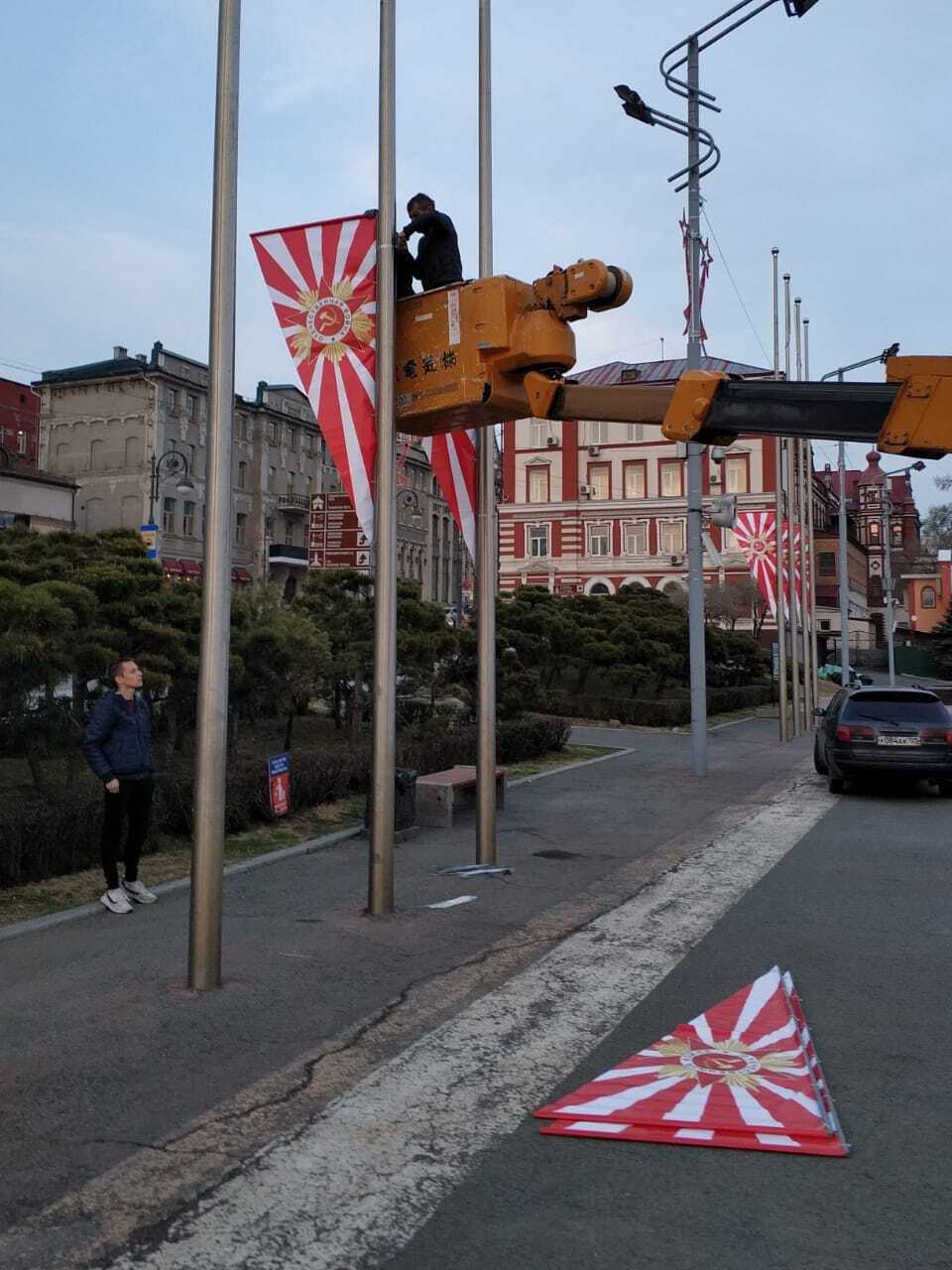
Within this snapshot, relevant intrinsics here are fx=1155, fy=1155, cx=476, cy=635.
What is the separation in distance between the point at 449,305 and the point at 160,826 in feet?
19.2

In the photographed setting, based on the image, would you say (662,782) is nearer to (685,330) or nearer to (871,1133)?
(685,330)

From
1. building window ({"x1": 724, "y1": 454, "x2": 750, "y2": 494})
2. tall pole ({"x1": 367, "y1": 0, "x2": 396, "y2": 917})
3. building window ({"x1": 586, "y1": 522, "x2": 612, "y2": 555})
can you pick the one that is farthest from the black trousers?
building window ({"x1": 586, "y1": 522, "x2": 612, "y2": 555})

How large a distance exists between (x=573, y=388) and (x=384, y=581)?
207 centimetres

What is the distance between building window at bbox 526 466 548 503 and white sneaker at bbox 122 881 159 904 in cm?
7266

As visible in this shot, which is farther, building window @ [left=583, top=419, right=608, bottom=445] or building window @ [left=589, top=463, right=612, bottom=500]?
building window @ [left=589, top=463, right=612, bottom=500]

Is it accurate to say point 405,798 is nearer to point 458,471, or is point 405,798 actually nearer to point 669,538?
point 458,471

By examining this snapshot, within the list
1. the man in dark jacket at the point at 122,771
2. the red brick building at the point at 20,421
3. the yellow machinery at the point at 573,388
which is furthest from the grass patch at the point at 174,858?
the red brick building at the point at 20,421

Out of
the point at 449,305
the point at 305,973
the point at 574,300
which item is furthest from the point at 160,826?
the point at 574,300

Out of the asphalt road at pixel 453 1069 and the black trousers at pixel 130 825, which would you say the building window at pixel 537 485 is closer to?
the asphalt road at pixel 453 1069

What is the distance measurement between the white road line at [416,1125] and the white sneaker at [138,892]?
10.6ft

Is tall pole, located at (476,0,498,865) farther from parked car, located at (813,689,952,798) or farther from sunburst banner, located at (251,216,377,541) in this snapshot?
parked car, located at (813,689,952,798)

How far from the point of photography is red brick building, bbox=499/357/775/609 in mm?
76875

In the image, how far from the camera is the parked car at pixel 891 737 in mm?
16141

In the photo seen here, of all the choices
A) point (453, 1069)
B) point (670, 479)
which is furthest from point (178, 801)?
point (670, 479)
